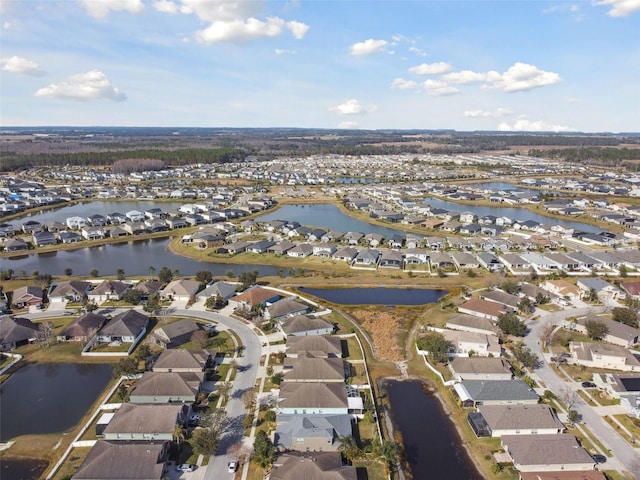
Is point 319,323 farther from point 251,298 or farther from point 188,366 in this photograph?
Result: point 188,366

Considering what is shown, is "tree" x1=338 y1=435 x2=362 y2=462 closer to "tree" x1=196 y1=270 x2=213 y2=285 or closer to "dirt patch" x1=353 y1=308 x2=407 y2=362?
"dirt patch" x1=353 y1=308 x2=407 y2=362

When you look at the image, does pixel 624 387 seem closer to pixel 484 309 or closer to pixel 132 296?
pixel 484 309

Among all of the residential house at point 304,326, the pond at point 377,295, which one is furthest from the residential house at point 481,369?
the pond at point 377,295

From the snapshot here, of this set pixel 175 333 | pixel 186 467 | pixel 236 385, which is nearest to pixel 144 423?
pixel 186 467

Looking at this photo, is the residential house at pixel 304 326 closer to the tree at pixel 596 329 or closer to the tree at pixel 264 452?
the tree at pixel 264 452

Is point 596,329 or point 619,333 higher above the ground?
point 596,329

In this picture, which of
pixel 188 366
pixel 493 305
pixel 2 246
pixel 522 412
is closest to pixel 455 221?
pixel 493 305

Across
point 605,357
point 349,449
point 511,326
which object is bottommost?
point 349,449
